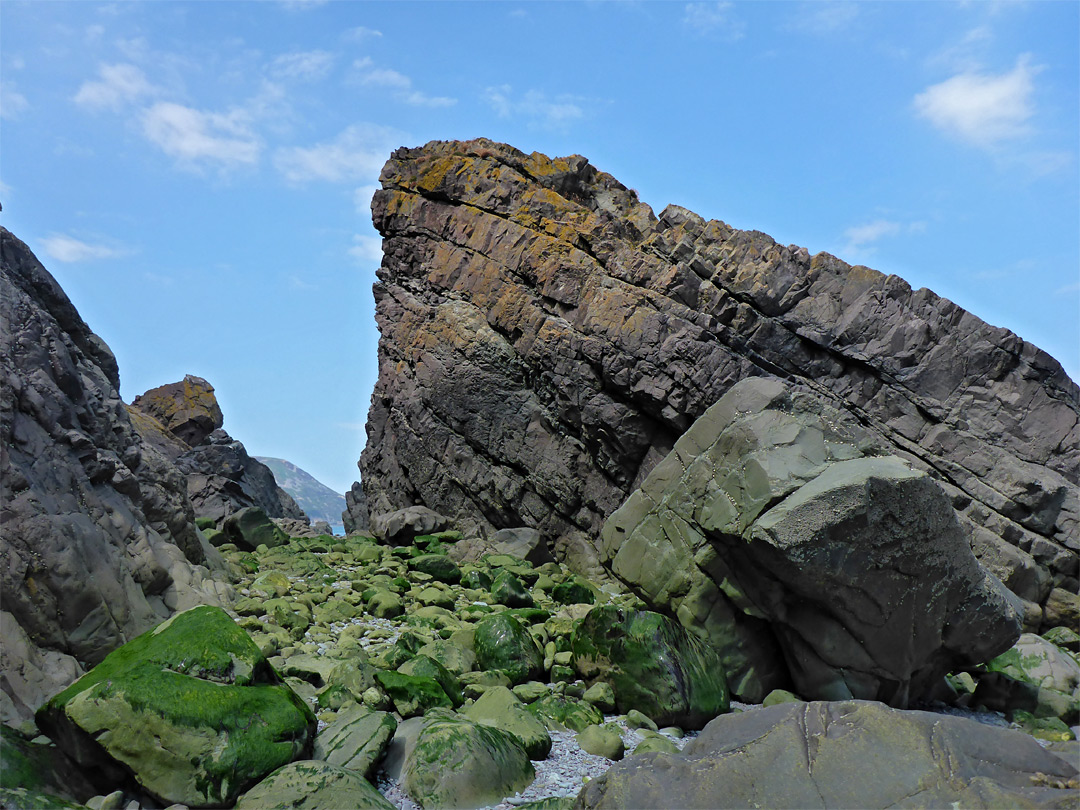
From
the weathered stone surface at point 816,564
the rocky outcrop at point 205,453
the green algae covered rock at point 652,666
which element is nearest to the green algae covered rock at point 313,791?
the green algae covered rock at point 652,666

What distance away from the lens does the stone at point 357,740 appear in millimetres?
7219

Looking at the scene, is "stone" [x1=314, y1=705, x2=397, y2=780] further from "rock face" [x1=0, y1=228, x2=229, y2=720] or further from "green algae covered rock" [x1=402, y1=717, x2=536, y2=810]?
"rock face" [x1=0, y1=228, x2=229, y2=720]

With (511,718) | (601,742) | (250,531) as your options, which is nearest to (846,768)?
(601,742)

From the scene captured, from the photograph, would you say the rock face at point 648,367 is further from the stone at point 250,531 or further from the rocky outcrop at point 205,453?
the rocky outcrop at point 205,453

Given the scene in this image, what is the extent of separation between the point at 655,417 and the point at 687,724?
37.0ft

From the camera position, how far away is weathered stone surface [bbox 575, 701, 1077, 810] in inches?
204

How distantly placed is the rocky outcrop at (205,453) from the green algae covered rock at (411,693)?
60.9ft

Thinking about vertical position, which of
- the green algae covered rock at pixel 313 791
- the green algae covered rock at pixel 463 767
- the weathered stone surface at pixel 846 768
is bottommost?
the green algae covered rock at pixel 313 791

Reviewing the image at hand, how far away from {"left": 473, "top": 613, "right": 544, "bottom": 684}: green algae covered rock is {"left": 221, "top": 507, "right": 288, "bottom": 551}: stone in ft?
36.3

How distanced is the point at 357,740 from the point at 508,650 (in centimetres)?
351

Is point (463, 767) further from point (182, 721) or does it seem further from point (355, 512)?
point (355, 512)

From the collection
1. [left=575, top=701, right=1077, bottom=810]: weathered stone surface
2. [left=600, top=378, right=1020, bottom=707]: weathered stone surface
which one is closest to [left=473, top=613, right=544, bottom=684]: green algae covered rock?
[left=600, top=378, right=1020, bottom=707]: weathered stone surface

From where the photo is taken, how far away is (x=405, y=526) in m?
21.2

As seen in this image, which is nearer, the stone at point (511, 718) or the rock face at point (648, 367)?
the stone at point (511, 718)
